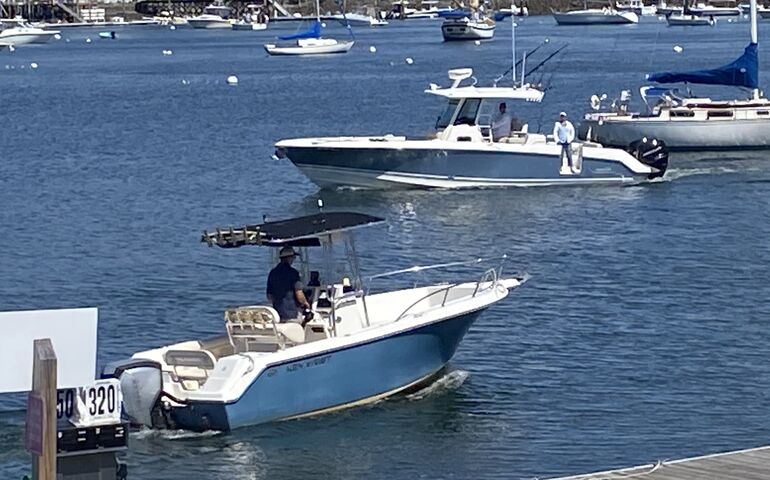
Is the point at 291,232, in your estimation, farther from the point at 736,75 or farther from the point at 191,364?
the point at 736,75

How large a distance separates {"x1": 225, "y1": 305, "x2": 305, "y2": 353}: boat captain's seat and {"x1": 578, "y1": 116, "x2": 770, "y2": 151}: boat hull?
1018 inches

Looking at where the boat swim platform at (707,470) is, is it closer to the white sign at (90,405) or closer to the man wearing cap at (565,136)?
the white sign at (90,405)

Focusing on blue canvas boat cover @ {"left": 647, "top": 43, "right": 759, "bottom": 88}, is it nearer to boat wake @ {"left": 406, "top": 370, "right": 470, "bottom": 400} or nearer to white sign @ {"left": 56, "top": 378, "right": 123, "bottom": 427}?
boat wake @ {"left": 406, "top": 370, "right": 470, "bottom": 400}

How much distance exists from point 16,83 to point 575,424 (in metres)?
77.4

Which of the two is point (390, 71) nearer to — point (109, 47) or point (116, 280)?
point (109, 47)

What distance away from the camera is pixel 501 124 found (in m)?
37.1

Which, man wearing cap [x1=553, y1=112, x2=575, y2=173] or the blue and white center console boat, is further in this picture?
the blue and white center console boat

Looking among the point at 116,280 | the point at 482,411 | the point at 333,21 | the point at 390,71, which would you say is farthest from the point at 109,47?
the point at 482,411

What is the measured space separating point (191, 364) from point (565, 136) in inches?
748

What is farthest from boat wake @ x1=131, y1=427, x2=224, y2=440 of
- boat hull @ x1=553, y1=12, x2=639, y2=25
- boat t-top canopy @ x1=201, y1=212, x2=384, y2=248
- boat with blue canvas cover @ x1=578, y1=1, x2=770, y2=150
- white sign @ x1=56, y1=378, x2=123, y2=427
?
boat hull @ x1=553, y1=12, x2=639, y2=25

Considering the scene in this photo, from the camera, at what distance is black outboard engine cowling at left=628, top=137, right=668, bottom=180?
3881 centimetres

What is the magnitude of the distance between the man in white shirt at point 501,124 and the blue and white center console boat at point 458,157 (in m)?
0.04

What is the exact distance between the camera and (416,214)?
35344 millimetres

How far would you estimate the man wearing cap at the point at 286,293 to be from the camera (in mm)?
19250
